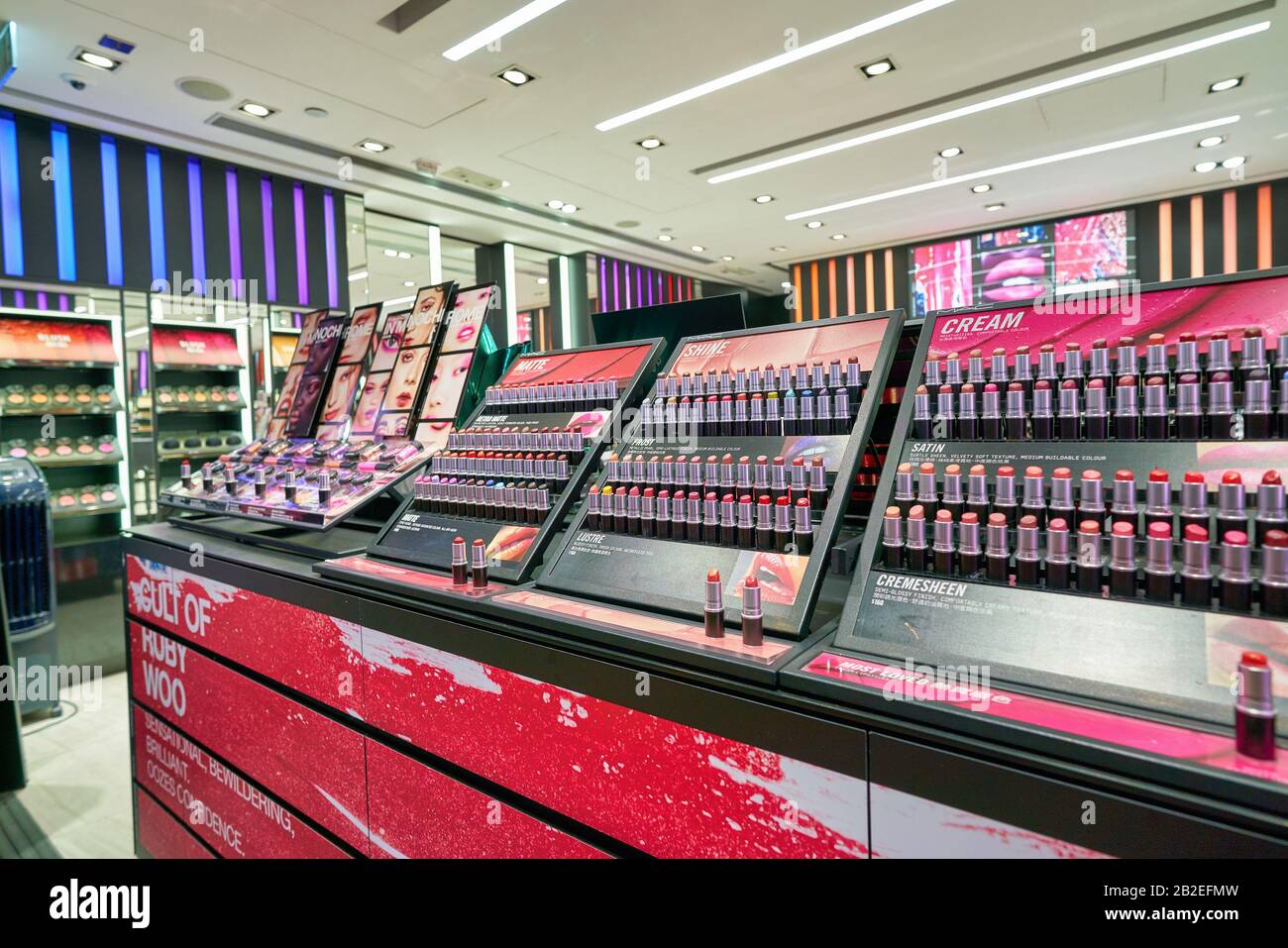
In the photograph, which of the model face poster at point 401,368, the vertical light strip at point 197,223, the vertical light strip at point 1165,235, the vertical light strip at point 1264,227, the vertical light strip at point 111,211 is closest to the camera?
the model face poster at point 401,368

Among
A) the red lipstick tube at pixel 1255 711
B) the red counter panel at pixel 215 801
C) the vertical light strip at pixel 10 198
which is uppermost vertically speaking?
the vertical light strip at pixel 10 198

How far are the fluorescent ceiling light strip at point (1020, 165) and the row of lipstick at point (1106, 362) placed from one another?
269 inches

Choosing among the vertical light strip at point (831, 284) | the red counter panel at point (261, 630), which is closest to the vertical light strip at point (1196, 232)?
the vertical light strip at point (831, 284)

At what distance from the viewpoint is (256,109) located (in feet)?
15.8

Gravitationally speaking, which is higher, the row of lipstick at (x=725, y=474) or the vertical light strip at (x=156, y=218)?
the vertical light strip at (x=156, y=218)

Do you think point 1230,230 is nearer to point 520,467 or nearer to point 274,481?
point 520,467

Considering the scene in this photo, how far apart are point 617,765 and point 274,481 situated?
68.3 inches

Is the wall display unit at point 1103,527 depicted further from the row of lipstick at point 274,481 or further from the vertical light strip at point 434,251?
the vertical light strip at point 434,251

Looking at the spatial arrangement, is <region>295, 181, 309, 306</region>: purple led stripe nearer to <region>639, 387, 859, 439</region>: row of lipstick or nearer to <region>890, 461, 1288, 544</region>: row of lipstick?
<region>639, 387, 859, 439</region>: row of lipstick

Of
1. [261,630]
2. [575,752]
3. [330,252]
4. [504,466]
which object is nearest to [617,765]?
[575,752]

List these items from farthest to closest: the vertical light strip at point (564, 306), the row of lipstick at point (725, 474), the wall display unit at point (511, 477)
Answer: the vertical light strip at point (564, 306) → the wall display unit at point (511, 477) → the row of lipstick at point (725, 474)

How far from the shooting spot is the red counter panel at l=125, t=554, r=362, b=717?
164cm

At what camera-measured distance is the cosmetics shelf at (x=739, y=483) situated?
1.13m

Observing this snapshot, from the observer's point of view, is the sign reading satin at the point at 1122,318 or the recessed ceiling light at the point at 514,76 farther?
the recessed ceiling light at the point at 514,76
